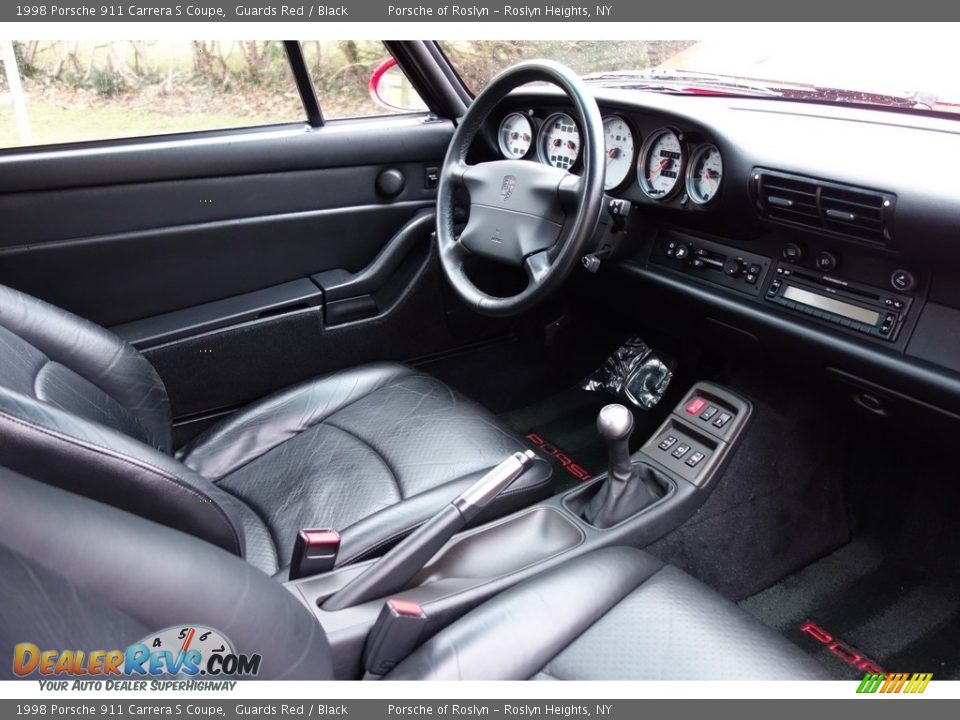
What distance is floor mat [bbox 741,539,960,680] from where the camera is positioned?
1756 millimetres

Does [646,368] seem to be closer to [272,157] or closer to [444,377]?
[444,377]

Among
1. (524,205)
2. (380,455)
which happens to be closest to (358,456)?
(380,455)

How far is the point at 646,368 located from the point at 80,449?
6.29 ft

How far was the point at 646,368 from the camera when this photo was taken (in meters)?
2.54

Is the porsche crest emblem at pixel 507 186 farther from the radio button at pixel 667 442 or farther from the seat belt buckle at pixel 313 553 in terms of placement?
the seat belt buckle at pixel 313 553

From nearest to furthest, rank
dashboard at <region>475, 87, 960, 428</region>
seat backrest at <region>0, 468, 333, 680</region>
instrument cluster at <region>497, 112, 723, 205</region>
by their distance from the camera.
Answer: seat backrest at <region>0, 468, 333, 680</region> → dashboard at <region>475, 87, 960, 428</region> → instrument cluster at <region>497, 112, 723, 205</region>

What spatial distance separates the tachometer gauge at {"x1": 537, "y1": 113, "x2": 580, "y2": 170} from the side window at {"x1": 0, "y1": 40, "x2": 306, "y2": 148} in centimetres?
70

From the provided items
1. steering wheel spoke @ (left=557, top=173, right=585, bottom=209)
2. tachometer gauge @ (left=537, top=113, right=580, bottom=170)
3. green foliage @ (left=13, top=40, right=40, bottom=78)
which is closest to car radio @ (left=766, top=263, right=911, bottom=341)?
steering wheel spoke @ (left=557, top=173, right=585, bottom=209)

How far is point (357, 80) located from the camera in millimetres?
2277

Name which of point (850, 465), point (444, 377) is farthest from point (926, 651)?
point (444, 377)

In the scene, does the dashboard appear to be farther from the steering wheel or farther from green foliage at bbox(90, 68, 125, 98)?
green foliage at bbox(90, 68, 125, 98)

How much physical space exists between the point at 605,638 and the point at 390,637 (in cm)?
30

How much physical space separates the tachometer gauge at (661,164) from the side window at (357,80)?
783 mm

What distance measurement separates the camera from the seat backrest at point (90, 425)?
0.83 metres
